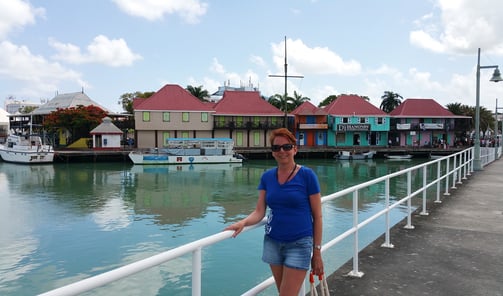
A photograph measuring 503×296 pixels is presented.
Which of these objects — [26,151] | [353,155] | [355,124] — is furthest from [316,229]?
[355,124]

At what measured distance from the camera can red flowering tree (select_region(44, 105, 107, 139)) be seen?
47.4m

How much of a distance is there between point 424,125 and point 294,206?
181ft

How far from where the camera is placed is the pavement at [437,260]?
168 inches

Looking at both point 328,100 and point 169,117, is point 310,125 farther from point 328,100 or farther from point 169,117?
point 328,100

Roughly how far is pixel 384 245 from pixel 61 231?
11.7 metres

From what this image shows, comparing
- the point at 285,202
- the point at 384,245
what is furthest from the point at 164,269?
the point at 285,202

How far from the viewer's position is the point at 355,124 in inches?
2056

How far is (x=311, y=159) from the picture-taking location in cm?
4719

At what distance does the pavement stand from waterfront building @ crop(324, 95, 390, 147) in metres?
44.7

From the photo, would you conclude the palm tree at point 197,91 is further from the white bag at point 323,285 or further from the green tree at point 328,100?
the white bag at point 323,285

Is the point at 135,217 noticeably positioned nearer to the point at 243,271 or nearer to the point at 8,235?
the point at 8,235

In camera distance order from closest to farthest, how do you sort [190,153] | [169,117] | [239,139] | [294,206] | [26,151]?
[294,206]
[26,151]
[190,153]
[169,117]
[239,139]

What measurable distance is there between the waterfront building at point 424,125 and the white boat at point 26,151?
41080mm

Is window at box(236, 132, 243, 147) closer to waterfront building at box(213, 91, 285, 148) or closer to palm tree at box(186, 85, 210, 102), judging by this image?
waterfront building at box(213, 91, 285, 148)
